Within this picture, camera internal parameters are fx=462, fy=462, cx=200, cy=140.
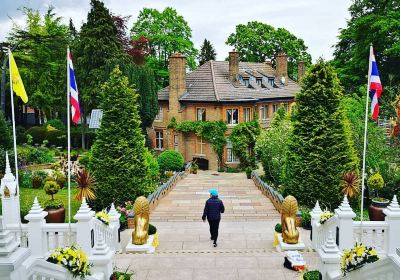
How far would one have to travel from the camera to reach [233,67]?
142 feet

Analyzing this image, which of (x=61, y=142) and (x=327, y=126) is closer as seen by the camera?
(x=327, y=126)

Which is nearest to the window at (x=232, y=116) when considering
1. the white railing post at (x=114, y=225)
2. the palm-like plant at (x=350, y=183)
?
the palm-like plant at (x=350, y=183)

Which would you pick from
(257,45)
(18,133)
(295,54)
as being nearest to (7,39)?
(18,133)

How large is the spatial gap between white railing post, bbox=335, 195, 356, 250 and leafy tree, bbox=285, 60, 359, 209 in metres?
8.46

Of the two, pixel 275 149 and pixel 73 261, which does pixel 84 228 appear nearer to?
pixel 73 261

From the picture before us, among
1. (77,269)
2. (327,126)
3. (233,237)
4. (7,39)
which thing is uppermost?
(7,39)

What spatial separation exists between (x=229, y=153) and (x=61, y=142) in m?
16.6

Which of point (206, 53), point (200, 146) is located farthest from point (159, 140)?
point (206, 53)

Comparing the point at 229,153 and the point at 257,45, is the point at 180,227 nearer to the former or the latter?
the point at 229,153

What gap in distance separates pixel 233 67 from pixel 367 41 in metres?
12.0

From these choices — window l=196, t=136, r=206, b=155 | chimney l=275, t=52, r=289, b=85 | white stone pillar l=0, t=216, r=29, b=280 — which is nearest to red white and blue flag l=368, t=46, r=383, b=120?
white stone pillar l=0, t=216, r=29, b=280

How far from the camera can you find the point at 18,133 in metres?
45.7

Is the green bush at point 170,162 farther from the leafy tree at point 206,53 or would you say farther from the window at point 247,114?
the leafy tree at point 206,53

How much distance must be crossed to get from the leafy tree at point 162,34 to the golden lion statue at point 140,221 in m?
42.3
